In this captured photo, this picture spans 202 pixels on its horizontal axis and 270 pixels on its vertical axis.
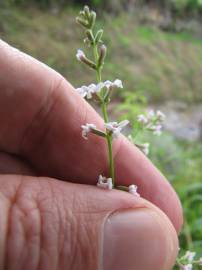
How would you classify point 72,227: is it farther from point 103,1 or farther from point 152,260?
point 103,1

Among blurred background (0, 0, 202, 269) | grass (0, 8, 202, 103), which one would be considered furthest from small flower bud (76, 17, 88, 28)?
grass (0, 8, 202, 103)

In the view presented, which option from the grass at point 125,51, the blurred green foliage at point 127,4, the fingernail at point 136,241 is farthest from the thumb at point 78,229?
the blurred green foliage at point 127,4

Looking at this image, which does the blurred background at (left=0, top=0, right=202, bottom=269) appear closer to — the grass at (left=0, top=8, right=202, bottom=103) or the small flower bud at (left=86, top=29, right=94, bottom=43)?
the grass at (left=0, top=8, right=202, bottom=103)

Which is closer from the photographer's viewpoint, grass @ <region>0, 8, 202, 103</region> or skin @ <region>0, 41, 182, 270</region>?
skin @ <region>0, 41, 182, 270</region>

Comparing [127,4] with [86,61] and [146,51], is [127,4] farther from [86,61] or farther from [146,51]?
[86,61]

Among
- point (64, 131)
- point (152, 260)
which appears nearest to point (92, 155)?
point (64, 131)

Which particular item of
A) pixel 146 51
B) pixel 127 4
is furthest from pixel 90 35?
pixel 127 4

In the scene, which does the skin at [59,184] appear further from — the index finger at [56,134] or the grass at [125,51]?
the grass at [125,51]
